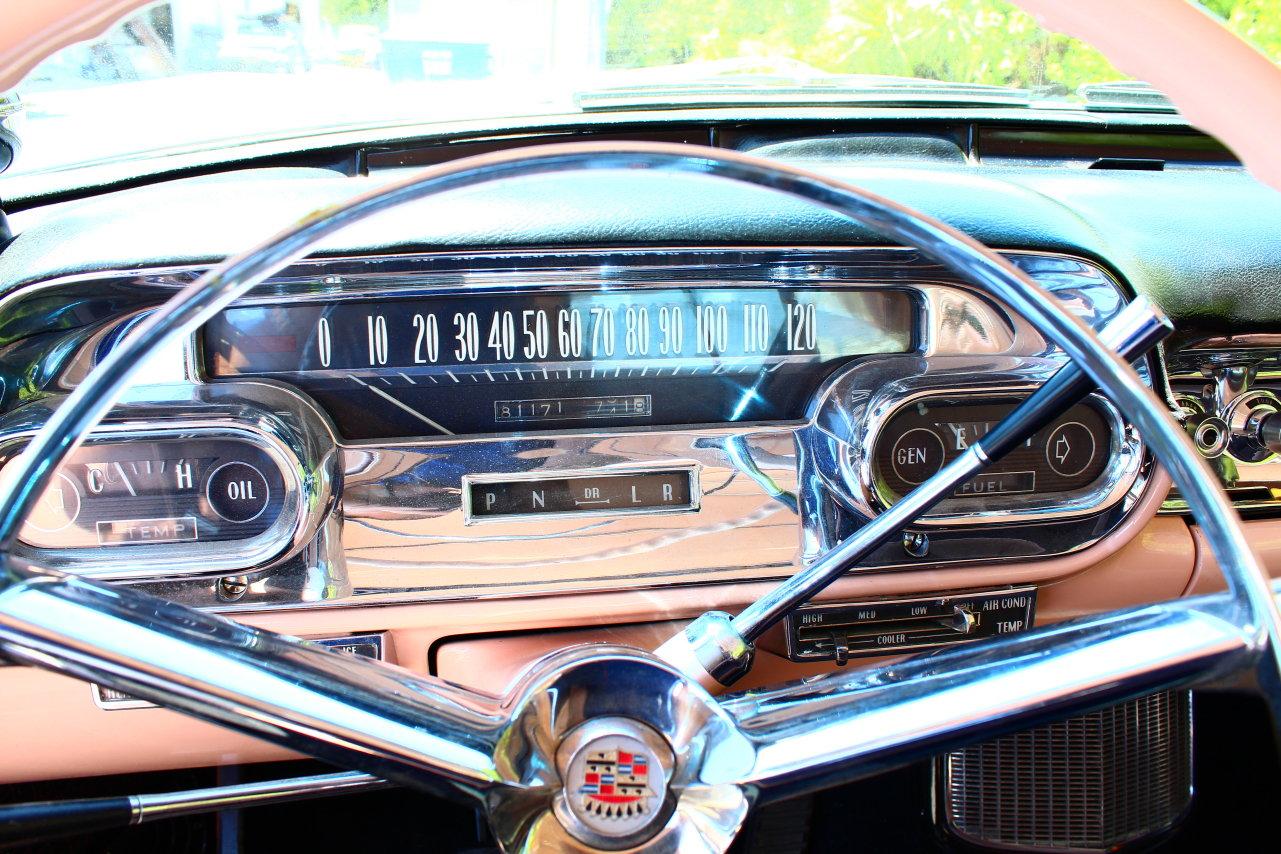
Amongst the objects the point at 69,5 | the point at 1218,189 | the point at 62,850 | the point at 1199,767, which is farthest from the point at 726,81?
the point at 62,850

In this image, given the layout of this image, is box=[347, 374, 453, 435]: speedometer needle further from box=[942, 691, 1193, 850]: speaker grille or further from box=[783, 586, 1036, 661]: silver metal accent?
box=[942, 691, 1193, 850]: speaker grille

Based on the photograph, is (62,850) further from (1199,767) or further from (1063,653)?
(1199,767)

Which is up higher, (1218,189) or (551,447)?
(1218,189)

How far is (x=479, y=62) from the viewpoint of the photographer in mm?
1522

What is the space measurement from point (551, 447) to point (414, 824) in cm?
69

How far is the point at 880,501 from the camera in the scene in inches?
46.7

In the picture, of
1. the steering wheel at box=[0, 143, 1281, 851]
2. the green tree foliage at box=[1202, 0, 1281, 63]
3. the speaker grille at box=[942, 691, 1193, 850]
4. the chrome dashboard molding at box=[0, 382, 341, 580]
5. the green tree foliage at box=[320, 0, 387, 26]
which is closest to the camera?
the steering wheel at box=[0, 143, 1281, 851]

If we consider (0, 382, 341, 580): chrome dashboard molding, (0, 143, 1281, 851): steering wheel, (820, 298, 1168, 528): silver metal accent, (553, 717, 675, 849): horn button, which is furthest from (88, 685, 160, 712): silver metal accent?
(820, 298, 1168, 528): silver metal accent

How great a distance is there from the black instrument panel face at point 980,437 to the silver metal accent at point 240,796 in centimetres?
65

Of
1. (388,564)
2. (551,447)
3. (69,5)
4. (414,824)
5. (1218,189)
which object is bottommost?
(414,824)

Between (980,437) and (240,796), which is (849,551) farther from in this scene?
(240,796)

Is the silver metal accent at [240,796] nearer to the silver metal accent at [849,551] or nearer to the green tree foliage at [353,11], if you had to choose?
the silver metal accent at [849,551]

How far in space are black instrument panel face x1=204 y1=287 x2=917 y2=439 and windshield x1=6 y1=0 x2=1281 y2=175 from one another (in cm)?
53

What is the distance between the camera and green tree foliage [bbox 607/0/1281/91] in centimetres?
154
